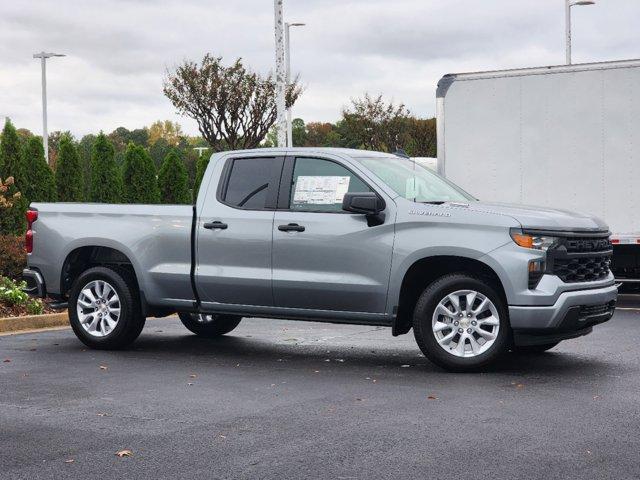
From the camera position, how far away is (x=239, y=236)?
10.1m

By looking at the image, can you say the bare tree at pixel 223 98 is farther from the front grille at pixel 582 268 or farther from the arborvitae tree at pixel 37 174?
the front grille at pixel 582 268

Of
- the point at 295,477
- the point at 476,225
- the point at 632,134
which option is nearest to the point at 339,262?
the point at 476,225

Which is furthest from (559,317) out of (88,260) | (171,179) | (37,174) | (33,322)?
(171,179)

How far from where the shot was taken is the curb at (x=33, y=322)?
42.8 ft

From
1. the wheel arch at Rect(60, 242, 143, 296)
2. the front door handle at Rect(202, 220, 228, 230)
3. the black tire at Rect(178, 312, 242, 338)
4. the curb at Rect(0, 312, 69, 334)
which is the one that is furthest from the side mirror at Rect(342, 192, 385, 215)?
the curb at Rect(0, 312, 69, 334)

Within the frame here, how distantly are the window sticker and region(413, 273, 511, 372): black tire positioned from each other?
1.27 metres

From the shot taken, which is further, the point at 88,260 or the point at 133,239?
the point at 88,260

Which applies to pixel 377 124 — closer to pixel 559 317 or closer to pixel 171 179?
pixel 171 179

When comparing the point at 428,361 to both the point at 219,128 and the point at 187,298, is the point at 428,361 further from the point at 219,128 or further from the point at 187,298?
the point at 219,128

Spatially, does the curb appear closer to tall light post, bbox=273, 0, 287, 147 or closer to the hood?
the hood

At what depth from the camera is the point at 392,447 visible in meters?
6.34

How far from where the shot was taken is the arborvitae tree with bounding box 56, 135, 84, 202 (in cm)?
2750

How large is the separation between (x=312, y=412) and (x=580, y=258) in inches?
124

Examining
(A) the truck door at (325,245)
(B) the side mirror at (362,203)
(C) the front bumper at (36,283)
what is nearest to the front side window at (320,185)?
(A) the truck door at (325,245)
